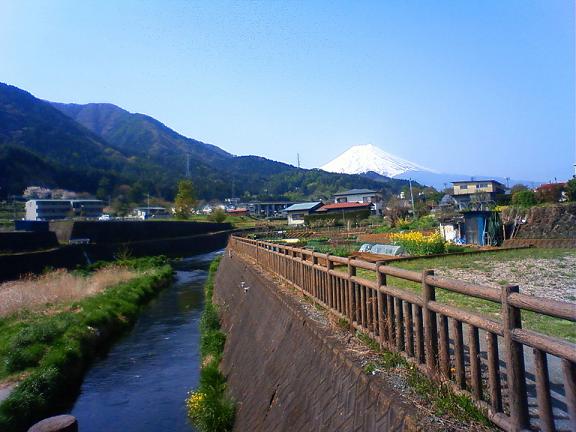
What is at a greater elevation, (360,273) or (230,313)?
(360,273)

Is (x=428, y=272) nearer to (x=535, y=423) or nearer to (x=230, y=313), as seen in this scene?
(x=535, y=423)

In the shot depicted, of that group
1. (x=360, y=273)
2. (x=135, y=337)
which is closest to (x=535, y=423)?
(x=360, y=273)

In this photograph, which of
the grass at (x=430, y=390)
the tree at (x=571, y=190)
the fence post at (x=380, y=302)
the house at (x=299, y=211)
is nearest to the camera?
the grass at (x=430, y=390)

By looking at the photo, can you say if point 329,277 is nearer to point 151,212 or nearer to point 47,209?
point 47,209

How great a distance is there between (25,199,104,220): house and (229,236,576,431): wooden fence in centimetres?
7945

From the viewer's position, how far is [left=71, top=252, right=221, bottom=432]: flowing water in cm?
1048

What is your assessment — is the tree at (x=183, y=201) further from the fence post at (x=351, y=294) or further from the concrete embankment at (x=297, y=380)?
the fence post at (x=351, y=294)

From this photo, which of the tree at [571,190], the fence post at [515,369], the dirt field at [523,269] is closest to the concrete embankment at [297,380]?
the fence post at [515,369]

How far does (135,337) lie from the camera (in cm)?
1823

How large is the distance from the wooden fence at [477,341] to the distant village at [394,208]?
1904cm

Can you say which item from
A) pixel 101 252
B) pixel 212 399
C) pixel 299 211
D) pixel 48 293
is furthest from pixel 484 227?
pixel 299 211

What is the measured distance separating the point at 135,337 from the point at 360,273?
978 centimetres

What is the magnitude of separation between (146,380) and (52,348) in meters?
3.48

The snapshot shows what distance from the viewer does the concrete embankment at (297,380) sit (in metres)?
4.13
